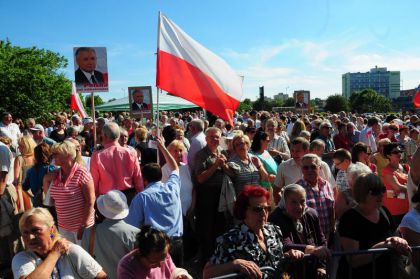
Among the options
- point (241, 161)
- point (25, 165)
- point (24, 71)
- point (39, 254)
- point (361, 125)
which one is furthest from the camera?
point (24, 71)

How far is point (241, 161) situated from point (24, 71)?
19489 mm

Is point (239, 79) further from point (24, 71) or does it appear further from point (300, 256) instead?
point (24, 71)

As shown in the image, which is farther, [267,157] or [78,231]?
[267,157]

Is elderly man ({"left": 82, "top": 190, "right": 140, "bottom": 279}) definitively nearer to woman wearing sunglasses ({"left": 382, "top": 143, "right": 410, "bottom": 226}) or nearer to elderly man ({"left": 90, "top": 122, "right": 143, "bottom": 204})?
→ elderly man ({"left": 90, "top": 122, "right": 143, "bottom": 204})

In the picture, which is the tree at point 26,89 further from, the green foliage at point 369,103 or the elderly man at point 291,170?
the green foliage at point 369,103

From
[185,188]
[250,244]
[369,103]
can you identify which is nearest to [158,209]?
[185,188]

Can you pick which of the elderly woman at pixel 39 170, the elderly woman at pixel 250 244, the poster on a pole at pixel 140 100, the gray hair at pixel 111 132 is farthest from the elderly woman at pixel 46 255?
the poster on a pole at pixel 140 100

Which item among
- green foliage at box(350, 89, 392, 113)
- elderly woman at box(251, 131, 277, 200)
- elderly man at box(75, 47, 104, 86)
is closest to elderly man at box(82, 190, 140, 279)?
elderly woman at box(251, 131, 277, 200)

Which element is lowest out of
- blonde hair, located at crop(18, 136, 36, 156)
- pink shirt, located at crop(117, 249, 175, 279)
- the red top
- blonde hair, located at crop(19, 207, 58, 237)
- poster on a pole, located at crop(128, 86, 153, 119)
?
the red top

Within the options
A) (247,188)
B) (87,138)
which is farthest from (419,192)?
(87,138)

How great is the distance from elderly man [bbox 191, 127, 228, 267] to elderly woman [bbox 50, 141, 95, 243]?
1519mm

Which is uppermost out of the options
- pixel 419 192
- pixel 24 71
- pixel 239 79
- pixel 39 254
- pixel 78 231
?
pixel 24 71

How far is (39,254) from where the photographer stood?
8.88 ft

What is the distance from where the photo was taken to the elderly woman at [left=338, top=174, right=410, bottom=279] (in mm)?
3207
